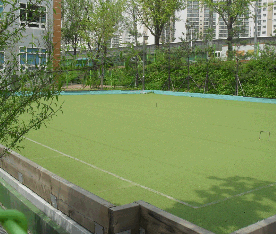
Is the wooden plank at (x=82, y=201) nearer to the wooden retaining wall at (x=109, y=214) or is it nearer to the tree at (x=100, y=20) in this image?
the wooden retaining wall at (x=109, y=214)

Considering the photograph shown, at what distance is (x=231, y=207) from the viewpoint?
4.87 metres

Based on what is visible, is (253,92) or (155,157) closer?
(155,157)

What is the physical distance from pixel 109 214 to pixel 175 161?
3.96 meters

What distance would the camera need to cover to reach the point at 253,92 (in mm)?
21312

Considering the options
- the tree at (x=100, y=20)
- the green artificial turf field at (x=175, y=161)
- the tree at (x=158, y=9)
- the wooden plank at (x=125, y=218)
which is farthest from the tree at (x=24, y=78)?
the tree at (x=158, y=9)

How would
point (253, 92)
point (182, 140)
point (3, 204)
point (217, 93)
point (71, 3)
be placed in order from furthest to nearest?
point (71, 3) < point (217, 93) < point (253, 92) < point (182, 140) < point (3, 204)

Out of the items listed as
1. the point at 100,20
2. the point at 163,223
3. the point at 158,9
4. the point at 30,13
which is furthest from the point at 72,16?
the point at 163,223

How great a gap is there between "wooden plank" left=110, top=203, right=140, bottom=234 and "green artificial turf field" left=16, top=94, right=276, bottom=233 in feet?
3.78

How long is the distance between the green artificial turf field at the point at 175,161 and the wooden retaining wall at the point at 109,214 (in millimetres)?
1047

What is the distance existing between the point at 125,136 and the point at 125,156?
215cm

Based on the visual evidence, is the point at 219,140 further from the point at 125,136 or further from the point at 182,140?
the point at 125,136

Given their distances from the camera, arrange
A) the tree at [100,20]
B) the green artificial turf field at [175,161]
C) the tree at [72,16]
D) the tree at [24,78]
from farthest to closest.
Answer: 1. the tree at [72,16]
2. the tree at [100,20]
3. the green artificial turf field at [175,161]
4. the tree at [24,78]

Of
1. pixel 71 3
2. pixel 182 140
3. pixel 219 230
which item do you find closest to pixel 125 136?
pixel 182 140

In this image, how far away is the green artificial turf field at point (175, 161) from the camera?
500 cm
